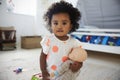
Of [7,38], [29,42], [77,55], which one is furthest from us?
[29,42]

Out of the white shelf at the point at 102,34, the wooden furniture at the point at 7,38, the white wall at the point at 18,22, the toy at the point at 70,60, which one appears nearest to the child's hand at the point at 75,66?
the toy at the point at 70,60

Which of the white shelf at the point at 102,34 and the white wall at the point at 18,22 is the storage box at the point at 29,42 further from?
the white shelf at the point at 102,34

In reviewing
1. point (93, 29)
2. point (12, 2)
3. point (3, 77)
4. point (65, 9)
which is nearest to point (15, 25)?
point (12, 2)

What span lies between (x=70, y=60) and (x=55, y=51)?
81 mm

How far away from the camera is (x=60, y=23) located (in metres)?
0.74

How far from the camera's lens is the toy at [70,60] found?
2.36 ft

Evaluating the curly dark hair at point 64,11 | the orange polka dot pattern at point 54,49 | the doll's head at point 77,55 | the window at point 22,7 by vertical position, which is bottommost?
the doll's head at point 77,55

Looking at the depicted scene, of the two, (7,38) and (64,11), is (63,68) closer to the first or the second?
(64,11)

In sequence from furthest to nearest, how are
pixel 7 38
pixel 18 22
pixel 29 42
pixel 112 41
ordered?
pixel 18 22 < pixel 29 42 < pixel 7 38 < pixel 112 41

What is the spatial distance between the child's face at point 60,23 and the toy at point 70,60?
10 centimetres

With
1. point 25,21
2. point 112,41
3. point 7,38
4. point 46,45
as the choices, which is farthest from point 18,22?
point 46,45

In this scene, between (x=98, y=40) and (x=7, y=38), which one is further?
(x=7, y=38)

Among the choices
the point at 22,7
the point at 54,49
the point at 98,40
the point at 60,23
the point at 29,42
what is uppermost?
the point at 22,7

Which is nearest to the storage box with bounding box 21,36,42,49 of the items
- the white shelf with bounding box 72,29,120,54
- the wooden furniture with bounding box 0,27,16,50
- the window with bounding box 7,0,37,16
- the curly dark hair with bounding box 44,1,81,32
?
the wooden furniture with bounding box 0,27,16,50
